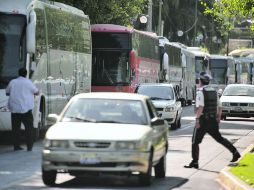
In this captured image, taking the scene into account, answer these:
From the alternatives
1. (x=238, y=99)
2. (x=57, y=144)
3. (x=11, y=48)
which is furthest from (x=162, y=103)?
(x=57, y=144)

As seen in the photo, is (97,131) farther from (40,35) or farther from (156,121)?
(40,35)

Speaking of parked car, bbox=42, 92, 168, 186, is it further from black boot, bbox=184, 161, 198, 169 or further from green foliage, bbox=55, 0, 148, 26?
green foliage, bbox=55, 0, 148, 26

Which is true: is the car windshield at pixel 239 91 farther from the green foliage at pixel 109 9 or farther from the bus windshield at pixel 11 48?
the bus windshield at pixel 11 48

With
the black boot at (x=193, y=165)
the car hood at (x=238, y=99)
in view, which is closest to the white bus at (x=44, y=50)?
the black boot at (x=193, y=165)

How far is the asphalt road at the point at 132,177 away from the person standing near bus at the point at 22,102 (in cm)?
53

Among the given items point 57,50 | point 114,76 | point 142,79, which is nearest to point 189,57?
point 142,79

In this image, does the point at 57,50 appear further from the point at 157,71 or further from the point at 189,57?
the point at 189,57

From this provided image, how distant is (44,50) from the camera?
2680 cm

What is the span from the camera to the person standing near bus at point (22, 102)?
2284 cm

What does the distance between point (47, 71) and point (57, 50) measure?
1430 mm

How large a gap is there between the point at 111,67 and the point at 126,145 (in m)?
25.7

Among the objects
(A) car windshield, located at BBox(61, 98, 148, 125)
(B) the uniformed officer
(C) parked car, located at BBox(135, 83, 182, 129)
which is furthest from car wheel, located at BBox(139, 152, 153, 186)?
(C) parked car, located at BBox(135, 83, 182, 129)

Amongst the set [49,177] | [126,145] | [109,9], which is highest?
[109,9]

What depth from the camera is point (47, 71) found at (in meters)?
27.3
